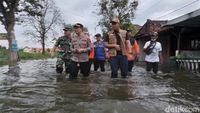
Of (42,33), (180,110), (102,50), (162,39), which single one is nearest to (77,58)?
(102,50)

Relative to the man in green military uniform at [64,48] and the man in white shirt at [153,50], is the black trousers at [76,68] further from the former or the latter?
the man in white shirt at [153,50]

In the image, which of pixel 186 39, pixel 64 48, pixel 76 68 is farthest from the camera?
pixel 186 39

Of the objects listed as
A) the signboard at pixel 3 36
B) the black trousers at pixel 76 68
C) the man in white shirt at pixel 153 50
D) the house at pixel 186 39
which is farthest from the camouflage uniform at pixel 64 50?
the signboard at pixel 3 36

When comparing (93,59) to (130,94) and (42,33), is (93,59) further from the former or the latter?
(42,33)

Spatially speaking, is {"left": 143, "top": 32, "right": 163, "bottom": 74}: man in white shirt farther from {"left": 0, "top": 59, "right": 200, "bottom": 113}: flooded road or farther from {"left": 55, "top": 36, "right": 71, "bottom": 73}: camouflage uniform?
{"left": 0, "top": 59, "right": 200, "bottom": 113}: flooded road

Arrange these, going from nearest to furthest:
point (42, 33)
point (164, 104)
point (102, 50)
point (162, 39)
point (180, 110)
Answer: point (180, 110) → point (164, 104) → point (102, 50) → point (162, 39) → point (42, 33)

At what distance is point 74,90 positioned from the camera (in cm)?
777

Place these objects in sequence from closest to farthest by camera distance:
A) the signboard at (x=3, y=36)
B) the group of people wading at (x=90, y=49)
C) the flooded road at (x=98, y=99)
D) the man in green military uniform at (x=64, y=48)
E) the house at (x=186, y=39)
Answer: the flooded road at (x=98, y=99) → the group of people wading at (x=90, y=49) → the man in green military uniform at (x=64, y=48) → the house at (x=186, y=39) → the signboard at (x=3, y=36)

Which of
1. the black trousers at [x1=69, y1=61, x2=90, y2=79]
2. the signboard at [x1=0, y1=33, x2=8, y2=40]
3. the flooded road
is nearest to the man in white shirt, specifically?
the black trousers at [x1=69, y1=61, x2=90, y2=79]

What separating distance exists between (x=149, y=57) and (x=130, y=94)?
15.4 ft

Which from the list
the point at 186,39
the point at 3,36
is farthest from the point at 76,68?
the point at 3,36

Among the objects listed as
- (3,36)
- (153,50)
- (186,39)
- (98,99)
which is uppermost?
(3,36)

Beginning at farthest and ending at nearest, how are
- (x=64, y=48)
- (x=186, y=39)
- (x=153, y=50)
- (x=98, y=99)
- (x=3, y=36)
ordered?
(x=3, y=36) < (x=186, y=39) < (x=153, y=50) < (x=64, y=48) < (x=98, y=99)

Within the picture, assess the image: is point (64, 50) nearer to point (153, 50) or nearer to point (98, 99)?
point (153, 50)
